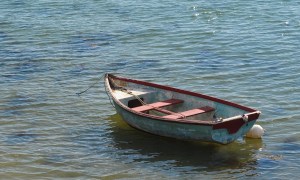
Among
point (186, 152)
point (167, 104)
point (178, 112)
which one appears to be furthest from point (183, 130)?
point (178, 112)

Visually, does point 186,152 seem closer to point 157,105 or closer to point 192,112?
point 192,112

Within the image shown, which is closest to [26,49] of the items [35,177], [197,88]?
[197,88]

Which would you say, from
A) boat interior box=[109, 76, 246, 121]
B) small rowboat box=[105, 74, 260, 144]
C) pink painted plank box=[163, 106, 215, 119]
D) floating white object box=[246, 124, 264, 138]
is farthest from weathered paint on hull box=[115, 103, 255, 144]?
floating white object box=[246, 124, 264, 138]

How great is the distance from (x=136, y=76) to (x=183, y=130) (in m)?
6.95

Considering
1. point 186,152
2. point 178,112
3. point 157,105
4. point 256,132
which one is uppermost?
point 157,105

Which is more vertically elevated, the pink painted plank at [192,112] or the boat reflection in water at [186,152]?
the pink painted plank at [192,112]

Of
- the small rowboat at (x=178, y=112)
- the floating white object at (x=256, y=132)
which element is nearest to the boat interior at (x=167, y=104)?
the small rowboat at (x=178, y=112)

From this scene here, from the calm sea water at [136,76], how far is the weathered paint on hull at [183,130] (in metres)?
0.42

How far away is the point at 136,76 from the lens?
24750 millimetres

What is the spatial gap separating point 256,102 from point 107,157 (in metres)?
6.03

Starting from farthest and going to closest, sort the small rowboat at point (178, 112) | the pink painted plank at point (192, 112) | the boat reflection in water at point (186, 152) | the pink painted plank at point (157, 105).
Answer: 1. the pink painted plank at point (157, 105)
2. the pink painted plank at point (192, 112)
3. the boat reflection in water at point (186, 152)
4. the small rowboat at point (178, 112)

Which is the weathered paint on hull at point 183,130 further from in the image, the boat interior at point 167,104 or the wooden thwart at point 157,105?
the wooden thwart at point 157,105

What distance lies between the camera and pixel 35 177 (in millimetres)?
17031

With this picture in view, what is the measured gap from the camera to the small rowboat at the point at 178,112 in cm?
1759
